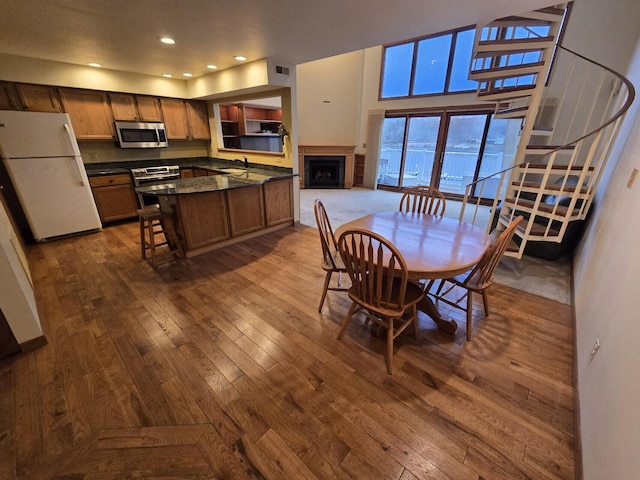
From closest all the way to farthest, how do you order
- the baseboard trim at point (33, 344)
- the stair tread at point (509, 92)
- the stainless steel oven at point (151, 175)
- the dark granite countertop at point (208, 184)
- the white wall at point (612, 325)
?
the white wall at point (612, 325) → the baseboard trim at point (33, 344) → the dark granite countertop at point (208, 184) → the stair tread at point (509, 92) → the stainless steel oven at point (151, 175)

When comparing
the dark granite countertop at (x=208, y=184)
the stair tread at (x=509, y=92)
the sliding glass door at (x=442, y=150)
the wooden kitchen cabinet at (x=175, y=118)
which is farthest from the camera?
the sliding glass door at (x=442, y=150)

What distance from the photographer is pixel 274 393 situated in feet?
4.98

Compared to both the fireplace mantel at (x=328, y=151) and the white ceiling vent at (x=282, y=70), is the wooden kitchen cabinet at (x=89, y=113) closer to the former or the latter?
the white ceiling vent at (x=282, y=70)

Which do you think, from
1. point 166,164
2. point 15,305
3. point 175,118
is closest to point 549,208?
point 15,305

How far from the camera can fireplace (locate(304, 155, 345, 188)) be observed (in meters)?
7.58

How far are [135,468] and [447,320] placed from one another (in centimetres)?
205

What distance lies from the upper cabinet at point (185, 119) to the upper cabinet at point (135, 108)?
5.5 inches

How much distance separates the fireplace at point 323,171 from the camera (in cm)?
758

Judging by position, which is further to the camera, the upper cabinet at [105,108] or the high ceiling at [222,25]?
the upper cabinet at [105,108]

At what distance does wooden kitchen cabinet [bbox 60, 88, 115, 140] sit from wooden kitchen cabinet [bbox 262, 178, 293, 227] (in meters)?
2.84

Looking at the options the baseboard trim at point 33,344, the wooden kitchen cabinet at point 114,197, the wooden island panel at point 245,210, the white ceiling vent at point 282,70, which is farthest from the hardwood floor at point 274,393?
the white ceiling vent at point 282,70

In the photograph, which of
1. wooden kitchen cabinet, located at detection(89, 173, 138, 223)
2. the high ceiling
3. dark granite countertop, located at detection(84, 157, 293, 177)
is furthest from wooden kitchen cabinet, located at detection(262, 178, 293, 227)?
wooden kitchen cabinet, located at detection(89, 173, 138, 223)

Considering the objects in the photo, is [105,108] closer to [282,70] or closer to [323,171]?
[282,70]

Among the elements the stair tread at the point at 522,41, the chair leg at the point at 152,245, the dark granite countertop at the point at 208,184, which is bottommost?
the chair leg at the point at 152,245
